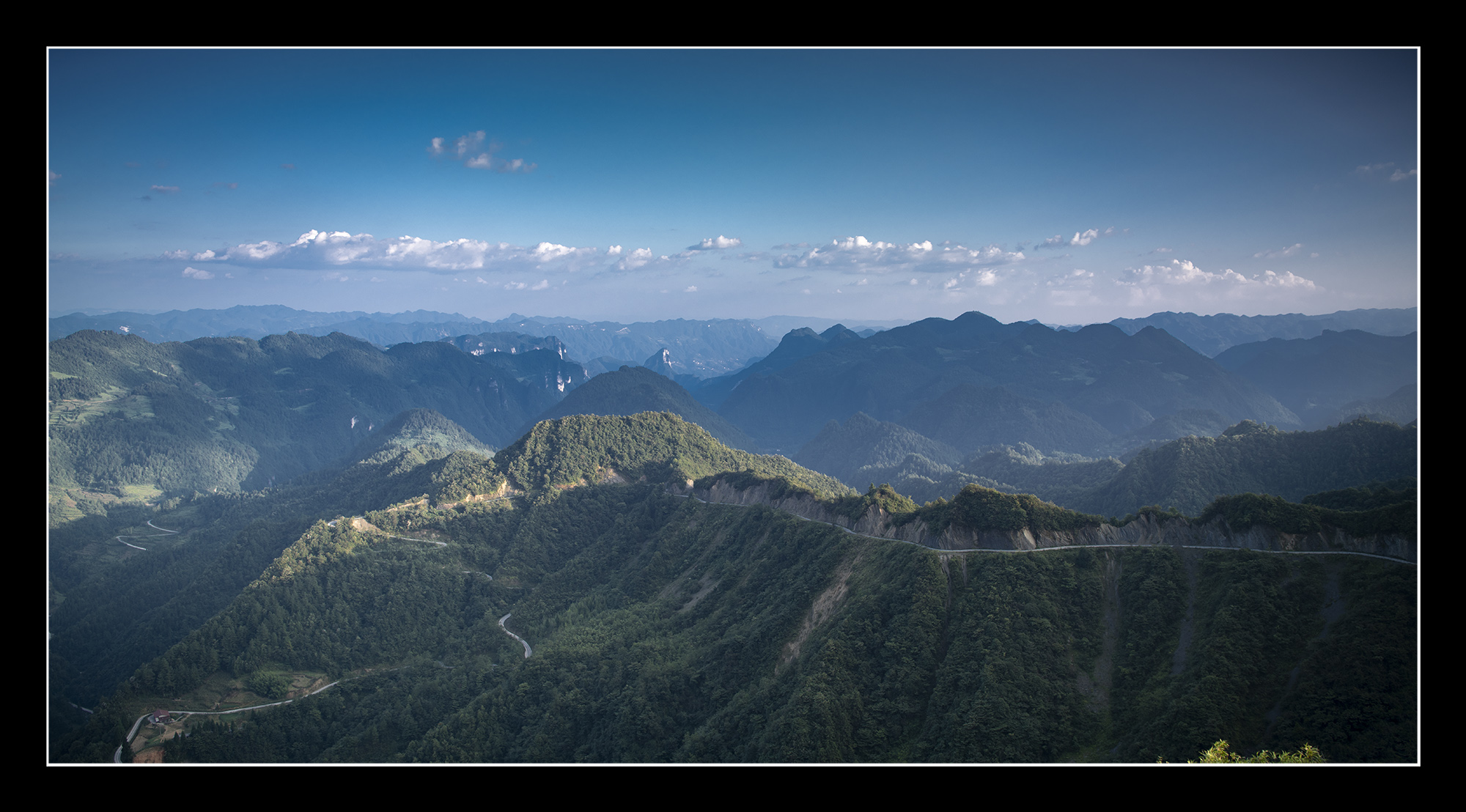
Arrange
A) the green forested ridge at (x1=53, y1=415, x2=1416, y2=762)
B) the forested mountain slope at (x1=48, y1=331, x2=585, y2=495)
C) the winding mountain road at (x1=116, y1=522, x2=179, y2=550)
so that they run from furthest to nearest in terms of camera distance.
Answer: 1. the forested mountain slope at (x1=48, y1=331, x2=585, y2=495)
2. the winding mountain road at (x1=116, y1=522, x2=179, y2=550)
3. the green forested ridge at (x1=53, y1=415, x2=1416, y2=762)

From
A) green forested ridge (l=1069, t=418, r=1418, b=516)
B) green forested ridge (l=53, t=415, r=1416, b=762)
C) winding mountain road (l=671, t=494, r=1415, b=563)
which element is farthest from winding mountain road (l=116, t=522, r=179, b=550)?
green forested ridge (l=1069, t=418, r=1418, b=516)

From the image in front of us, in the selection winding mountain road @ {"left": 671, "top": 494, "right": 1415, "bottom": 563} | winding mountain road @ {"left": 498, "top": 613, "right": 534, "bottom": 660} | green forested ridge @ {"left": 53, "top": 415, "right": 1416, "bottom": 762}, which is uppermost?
winding mountain road @ {"left": 671, "top": 494, "right": 1415, "bottom": 563}

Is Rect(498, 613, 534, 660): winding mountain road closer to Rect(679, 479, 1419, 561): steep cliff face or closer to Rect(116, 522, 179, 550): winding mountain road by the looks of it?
Rect(679, 479, 1419, 561): steep cliff face

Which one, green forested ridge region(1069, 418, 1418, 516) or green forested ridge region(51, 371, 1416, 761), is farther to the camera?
green forested ridge region(1069, 418, 1418, 516)

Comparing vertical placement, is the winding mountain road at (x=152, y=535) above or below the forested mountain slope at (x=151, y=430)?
below

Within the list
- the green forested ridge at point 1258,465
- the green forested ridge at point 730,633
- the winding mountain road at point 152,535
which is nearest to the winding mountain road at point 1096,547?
the green forested ridge at point 730,633

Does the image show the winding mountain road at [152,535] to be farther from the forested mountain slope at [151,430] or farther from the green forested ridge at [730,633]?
the forested mountain slope at [151,430]

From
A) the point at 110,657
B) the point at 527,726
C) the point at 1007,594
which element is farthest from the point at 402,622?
the point at 1007,594

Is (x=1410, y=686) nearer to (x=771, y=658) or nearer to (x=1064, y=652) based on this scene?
(x=1064, y=652)
